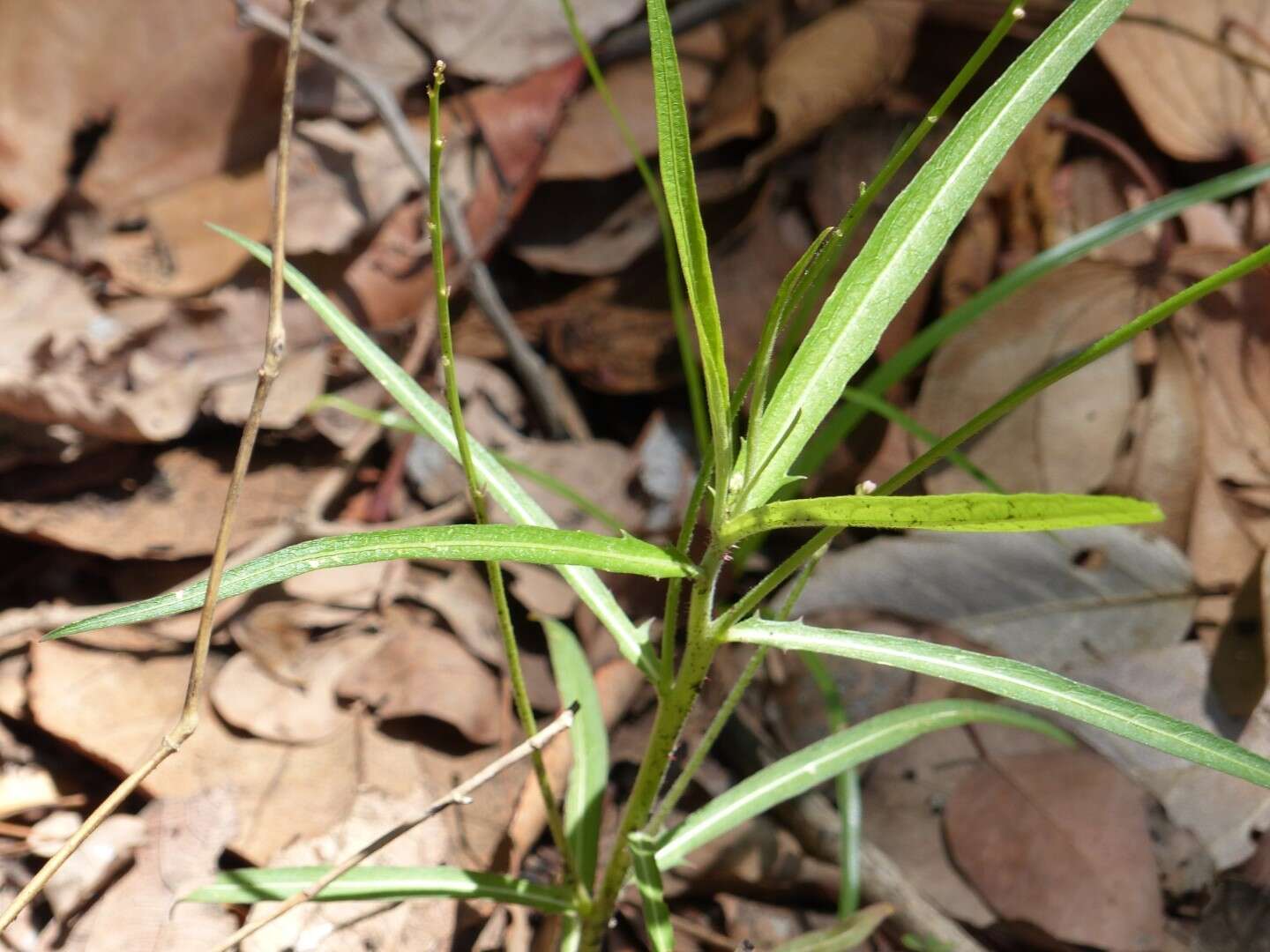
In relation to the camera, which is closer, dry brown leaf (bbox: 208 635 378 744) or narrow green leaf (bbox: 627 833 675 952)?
narrow green leaf (bbox: 627 833 675 952)

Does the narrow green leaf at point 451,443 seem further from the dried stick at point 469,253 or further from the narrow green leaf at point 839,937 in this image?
the dried stick at point 469,253

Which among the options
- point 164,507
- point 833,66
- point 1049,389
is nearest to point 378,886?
point 164,507

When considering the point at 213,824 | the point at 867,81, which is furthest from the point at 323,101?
the point at 213,824

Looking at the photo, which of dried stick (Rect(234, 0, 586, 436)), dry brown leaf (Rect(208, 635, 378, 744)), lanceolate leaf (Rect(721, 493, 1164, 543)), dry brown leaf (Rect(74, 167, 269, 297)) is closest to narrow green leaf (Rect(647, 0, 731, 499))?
lanceolate leaf (Rect(721, 493, 1164, 543))

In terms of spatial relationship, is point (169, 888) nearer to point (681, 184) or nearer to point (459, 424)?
point (459, 424)

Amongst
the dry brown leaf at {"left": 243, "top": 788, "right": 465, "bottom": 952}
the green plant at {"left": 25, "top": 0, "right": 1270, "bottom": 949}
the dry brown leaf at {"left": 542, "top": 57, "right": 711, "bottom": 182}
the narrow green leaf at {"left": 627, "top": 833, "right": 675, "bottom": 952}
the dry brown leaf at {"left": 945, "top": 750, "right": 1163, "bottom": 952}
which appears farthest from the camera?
the dry brown leaf at {"left": 542, "top": 57, "right": 711, "bottom": 182}

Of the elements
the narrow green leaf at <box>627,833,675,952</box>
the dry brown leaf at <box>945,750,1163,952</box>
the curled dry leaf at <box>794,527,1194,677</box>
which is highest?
the narrow green leaf at <box>627,833,675,952</box>

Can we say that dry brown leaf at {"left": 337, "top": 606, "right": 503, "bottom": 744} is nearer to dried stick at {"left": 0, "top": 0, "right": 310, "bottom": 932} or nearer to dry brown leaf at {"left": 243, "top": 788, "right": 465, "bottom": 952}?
dry brown leaf at {"left": 243, "top": 788, "right": 465, "bottom": 952}
